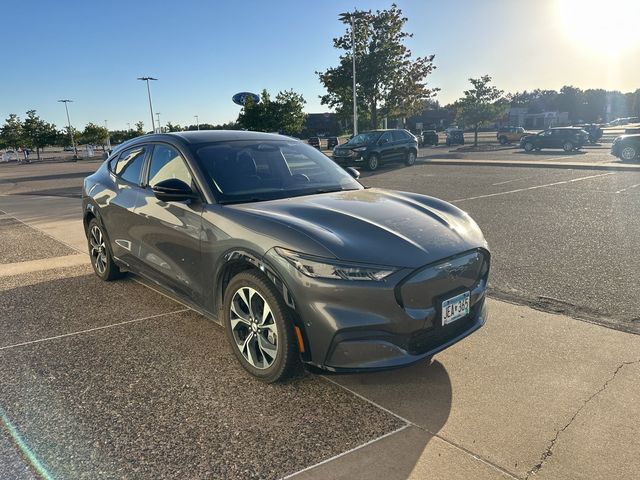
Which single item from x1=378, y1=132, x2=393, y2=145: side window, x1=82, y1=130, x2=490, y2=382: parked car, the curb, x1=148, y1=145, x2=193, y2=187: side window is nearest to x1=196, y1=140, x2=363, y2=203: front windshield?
x1=82, y1=130, x2=490, y2=382: parked car

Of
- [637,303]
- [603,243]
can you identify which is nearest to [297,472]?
[637,303]

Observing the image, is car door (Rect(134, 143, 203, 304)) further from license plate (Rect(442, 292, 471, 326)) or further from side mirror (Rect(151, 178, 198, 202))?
license plate (Rect(442, 292, 471, 326))

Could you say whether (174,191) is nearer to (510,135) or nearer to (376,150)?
(376,150)

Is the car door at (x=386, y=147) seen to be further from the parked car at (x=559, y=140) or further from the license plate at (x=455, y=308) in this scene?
the license plate at (x=455, y=308)

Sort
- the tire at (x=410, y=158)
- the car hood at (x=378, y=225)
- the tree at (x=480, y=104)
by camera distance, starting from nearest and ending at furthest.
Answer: the car hood at (x=378, y=225) → the tire at (x=410, y=158) → the tree at (x=480, y=104)

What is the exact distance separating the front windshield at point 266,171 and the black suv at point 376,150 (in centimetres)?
1484

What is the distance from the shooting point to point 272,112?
140 feet

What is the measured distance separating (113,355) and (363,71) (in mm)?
35316

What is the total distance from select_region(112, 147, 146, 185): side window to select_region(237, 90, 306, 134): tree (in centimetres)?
3822

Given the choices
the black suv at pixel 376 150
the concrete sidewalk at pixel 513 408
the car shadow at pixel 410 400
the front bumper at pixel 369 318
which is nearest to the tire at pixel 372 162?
the black suv at pixel 376 150

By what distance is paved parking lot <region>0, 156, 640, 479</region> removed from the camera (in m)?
2.40

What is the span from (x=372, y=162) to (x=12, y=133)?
63.7 metres

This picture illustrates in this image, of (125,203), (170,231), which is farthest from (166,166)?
(125,203)

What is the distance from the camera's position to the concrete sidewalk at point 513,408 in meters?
2.35
